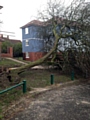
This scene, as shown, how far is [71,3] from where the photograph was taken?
1464 cm

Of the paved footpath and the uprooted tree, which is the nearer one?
the paved footpath

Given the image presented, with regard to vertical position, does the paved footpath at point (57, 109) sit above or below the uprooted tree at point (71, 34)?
below

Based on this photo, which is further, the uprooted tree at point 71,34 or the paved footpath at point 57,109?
the uprooted tree at point 71,34

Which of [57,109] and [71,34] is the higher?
[71,34]

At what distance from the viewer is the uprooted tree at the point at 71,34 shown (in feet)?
44.3

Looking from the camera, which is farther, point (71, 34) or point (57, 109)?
point (71, 34)

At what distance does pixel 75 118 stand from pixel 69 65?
9096 mm

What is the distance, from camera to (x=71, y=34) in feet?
47.9

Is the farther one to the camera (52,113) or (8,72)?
(8,72)

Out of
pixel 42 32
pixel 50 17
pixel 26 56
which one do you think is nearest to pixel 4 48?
pixel 26 56

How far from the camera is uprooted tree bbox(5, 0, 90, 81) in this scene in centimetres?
1351

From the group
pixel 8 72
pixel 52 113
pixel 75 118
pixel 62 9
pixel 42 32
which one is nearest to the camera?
pixel 75 118

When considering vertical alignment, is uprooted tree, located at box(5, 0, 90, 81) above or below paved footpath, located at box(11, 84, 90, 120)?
above

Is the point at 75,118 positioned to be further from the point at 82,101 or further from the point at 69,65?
the point at 69,65
